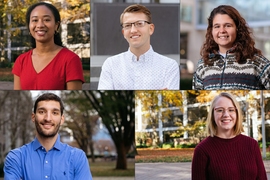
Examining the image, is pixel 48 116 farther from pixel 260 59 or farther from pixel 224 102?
pixel 260 59

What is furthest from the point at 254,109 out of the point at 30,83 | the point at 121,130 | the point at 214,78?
the point at 121,130

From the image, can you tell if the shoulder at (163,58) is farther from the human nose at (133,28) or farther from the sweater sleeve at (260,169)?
the sweater sleeve at (260,169)

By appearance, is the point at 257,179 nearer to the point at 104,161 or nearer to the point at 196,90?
the point at 196,90

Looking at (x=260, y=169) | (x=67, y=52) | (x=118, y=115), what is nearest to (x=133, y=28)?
(x=67, y=52)

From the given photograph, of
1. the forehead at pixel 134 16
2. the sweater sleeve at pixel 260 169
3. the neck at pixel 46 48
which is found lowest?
the sweater sleeve at pixel 260 169

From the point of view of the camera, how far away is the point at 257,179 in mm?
4094

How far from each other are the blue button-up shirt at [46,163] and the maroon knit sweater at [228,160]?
0.75m

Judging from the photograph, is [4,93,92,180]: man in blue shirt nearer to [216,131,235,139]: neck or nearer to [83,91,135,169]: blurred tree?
[216,131,235,139]: neck

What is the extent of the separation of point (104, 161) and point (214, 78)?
18.4 feet

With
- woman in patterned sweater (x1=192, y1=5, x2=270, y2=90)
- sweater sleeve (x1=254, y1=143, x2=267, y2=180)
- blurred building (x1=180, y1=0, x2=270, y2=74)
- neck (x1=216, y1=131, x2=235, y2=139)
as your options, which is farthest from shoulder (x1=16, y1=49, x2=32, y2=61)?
sweater sleeve (x1=254, y1=143, x2=267, y2=180)

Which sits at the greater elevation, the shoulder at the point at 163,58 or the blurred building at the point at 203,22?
the blurred building at the point at 203,22

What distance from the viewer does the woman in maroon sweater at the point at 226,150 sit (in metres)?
4.08

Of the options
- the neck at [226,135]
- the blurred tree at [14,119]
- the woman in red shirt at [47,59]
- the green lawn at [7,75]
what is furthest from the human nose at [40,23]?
the blurred tree at [14,119]

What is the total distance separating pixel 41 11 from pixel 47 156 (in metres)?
1.15
